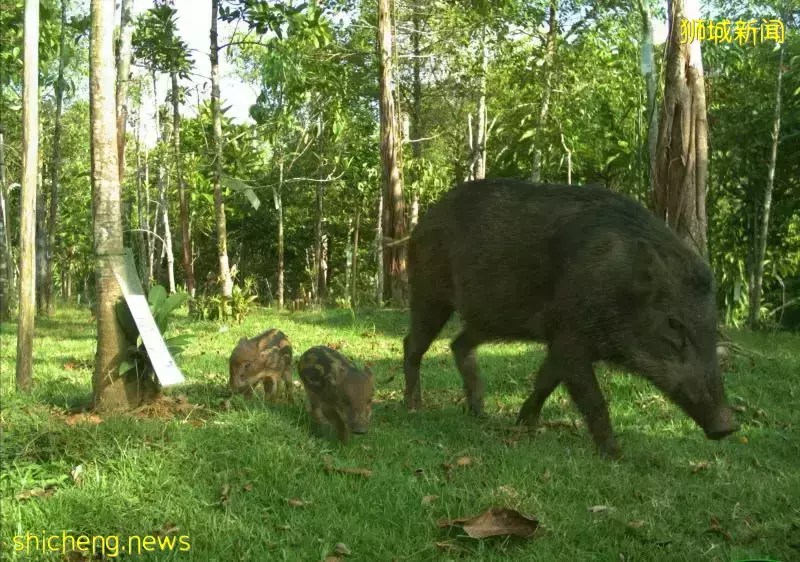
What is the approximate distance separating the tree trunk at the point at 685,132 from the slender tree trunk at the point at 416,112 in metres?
10.8

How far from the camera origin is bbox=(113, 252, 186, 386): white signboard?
468cm

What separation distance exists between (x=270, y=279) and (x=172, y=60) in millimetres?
21666

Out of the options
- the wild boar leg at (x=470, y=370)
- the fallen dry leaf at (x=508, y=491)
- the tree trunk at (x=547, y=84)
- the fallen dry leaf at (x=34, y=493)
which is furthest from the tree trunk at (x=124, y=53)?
the tree trunk at (x=547, y=84)

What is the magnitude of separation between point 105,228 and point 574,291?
3.14 meters

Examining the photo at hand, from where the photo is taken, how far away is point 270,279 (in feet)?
113

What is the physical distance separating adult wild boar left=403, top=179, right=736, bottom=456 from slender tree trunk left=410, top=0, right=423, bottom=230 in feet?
39.6

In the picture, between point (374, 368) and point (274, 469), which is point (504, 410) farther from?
point (274, 469)

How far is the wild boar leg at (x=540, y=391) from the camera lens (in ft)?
18.1

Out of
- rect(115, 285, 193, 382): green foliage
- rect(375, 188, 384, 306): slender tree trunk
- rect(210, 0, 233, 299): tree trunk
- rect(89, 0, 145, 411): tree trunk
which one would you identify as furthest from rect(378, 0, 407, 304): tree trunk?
rect(89, 0, 145, 411): tree trunk

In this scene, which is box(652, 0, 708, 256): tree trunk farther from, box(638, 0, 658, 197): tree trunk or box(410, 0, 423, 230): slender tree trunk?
box(410, 0, 423, 230): slender tree trunk

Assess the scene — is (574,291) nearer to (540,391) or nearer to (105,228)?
(540,391)

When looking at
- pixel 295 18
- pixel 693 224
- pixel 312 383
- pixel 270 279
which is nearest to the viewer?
pixel 312 383

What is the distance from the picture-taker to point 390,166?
1412 centimetres

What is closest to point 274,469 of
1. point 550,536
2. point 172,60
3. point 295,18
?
point 550,536
